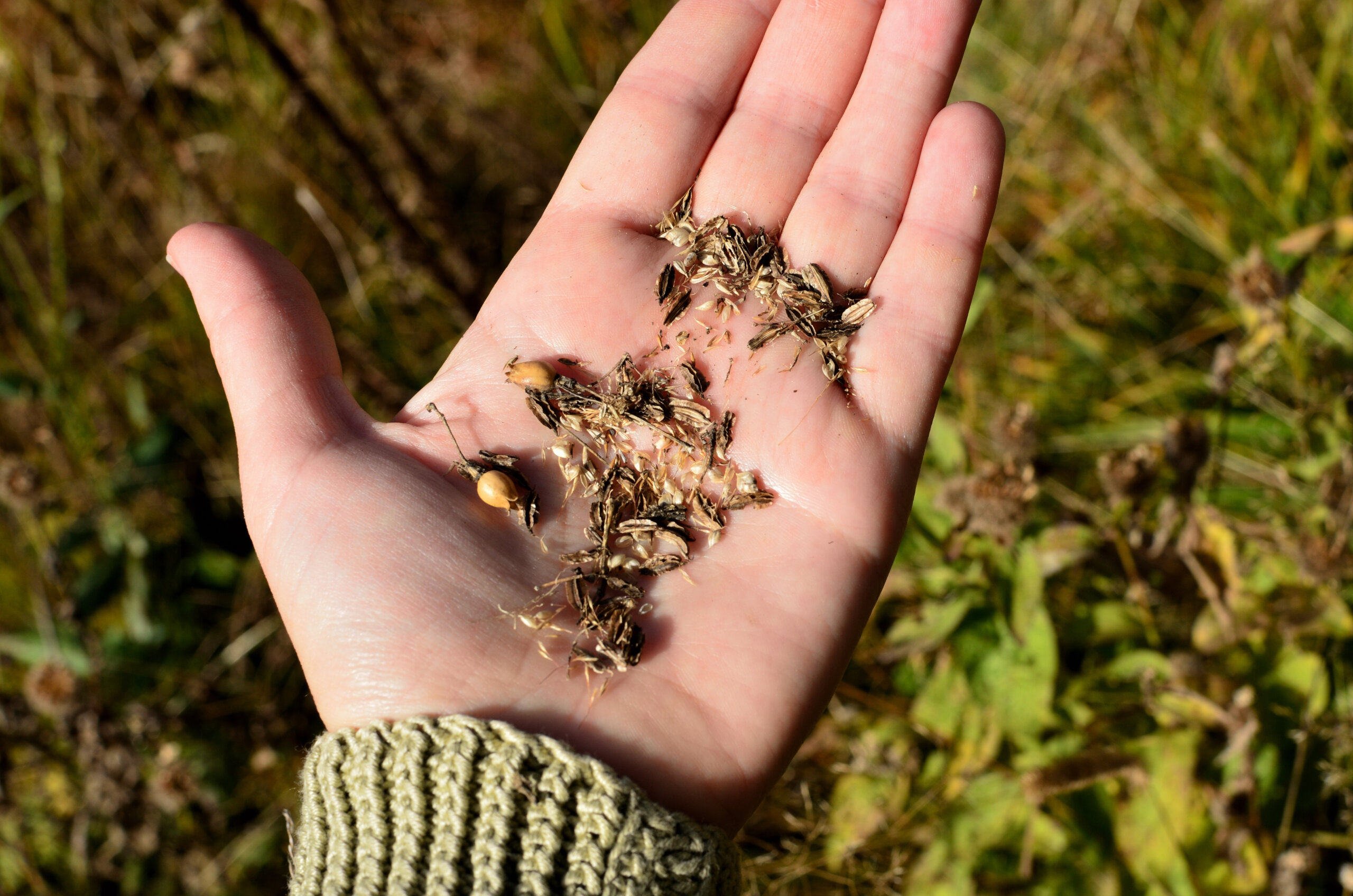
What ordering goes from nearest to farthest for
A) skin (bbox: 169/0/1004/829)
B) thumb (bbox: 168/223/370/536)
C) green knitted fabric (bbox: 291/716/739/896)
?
green knitted fabric (bbox: 291/716/739/896) < skin (bbox: 169/0/1004/829) < thumb (bbox: 168/223/370/536)

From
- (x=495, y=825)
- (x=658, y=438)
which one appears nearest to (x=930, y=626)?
(x=658, y=438)

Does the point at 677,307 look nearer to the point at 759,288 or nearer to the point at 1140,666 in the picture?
the point at 759,288

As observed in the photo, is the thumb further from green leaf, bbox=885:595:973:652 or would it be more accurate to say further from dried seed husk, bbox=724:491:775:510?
green leaf, bbox=885:595:973:652

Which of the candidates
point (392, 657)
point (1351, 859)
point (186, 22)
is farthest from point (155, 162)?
point (1351, 859)

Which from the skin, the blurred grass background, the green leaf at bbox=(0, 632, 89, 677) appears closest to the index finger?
the skin

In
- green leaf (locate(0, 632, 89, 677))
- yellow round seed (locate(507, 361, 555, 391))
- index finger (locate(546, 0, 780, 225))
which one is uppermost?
index finger (locate(546, 0, 780, 225))

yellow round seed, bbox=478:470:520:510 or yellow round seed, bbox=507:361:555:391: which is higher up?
yellow round seed, bbox=507:361:555:391

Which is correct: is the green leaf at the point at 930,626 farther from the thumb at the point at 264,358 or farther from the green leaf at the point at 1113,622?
the thumb at the point at 264,358
